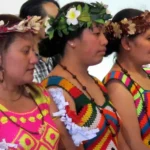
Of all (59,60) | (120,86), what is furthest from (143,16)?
(59,60)

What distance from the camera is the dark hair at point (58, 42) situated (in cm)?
159

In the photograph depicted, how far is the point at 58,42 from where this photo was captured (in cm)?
162

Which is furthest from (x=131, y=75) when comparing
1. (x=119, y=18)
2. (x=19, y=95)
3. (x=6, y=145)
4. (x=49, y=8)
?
(x=6, y=145)

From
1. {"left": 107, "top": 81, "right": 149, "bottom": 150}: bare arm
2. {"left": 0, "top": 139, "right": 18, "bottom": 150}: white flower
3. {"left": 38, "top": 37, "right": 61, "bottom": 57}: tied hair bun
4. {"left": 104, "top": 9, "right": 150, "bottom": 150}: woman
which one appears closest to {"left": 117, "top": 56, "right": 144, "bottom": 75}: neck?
{"left": 104, "top": 9, "right": 150, "bottom": 150}: woman

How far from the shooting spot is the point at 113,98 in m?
1.76

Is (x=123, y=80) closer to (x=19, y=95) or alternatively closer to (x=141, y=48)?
(x=141, y=48)

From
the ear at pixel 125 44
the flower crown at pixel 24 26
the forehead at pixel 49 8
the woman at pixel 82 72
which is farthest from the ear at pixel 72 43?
the forehead at pixel 49 8

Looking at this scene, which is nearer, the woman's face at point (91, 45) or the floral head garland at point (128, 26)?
the woman's face at point (91, 45)

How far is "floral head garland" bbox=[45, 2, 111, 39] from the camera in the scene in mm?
1564

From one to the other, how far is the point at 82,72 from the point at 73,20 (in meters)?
0.20

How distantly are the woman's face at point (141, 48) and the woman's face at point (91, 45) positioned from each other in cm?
28

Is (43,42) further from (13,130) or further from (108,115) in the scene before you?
(13,130)

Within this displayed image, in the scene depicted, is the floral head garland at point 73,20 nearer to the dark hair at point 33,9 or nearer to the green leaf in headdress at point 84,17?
the green leaf in headdress at point 84,17

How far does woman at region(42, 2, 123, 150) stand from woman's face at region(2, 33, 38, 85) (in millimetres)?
181
